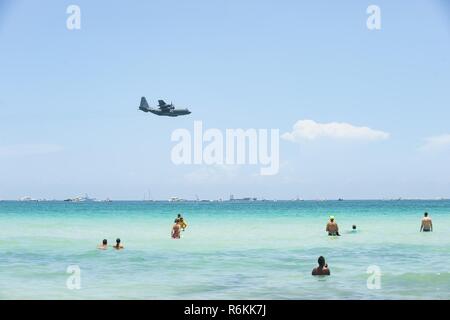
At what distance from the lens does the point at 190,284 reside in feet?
51.0

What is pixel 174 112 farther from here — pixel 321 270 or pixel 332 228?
pixel 321 270

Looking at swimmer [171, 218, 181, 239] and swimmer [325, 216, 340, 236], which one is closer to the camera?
swimmer [171, 218, 181, 239]

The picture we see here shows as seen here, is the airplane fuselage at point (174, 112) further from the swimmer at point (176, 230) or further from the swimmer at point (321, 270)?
the swimmer at point (321, 270)

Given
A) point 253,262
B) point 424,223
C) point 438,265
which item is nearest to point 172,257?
point 253,262

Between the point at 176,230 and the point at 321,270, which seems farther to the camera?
the point at 176,230

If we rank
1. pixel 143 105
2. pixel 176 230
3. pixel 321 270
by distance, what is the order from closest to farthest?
pixel 321 270 → pixel 176 230 → pixel 143 105

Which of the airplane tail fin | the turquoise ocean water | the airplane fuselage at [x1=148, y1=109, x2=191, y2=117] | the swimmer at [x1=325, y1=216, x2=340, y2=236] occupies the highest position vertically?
the airplane tail fin

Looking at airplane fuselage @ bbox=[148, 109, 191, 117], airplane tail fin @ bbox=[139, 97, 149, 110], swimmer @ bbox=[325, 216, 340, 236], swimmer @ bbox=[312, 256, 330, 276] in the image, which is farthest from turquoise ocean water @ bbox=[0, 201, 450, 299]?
airplane tail fin @ bbox=[139, 97, 149, 110]

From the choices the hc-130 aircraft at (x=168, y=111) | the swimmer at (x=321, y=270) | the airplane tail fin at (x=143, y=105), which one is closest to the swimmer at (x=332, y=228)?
the hc-130 aircraft at (x=168, y=111)

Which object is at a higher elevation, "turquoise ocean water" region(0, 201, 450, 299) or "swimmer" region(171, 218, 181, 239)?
"swimmer" region(171, 218, 181, 239)

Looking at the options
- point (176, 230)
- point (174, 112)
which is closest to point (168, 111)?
point (174, 112)

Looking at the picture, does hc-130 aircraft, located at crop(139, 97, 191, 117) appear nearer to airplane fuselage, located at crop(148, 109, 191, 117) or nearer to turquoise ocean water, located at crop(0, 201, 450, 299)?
airplane fuselage, located at crop(148, 109, 191, 117)

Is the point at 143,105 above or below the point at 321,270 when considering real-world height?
above

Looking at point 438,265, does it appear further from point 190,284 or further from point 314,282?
point 190,284
